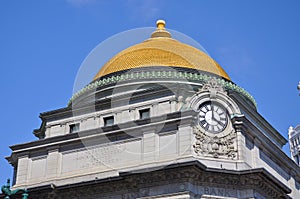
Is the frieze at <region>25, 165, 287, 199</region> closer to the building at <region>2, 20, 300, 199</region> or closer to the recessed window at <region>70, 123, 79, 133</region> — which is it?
the building at <region>2, 20, 300, 199</region>

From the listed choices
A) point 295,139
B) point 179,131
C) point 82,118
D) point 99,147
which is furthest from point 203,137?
point 295,139

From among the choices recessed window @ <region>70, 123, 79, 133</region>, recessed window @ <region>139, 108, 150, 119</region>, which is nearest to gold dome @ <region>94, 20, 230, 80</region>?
recessed window @ <region>139, 108, 150, 119</region>

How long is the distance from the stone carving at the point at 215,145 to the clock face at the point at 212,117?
60 cm

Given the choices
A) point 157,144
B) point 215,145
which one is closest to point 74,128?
point 157,144

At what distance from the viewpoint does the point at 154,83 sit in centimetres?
4572

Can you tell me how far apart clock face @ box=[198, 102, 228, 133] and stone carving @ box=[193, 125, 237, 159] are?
602mm

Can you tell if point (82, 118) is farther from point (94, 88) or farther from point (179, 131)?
point (179, 131)

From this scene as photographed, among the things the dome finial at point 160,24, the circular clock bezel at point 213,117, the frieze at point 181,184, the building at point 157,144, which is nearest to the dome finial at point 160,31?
the dome finial at point 160,24

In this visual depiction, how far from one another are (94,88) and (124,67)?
2.78 m

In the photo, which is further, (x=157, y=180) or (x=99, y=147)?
(x=99, y=147)

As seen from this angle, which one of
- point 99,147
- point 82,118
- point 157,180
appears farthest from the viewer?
point 82,118

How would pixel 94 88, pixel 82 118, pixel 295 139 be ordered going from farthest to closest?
1. pixel 295 139
2. pixel 94 88
3. pixel 82 118

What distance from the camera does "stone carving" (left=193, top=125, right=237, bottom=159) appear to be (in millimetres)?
37769

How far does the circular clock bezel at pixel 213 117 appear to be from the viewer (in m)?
38.9
